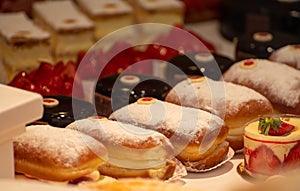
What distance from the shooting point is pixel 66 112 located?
79.8 inches

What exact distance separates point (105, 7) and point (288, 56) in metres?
1.27

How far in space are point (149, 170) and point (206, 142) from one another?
8.0 inches

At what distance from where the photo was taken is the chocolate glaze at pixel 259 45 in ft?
8.71

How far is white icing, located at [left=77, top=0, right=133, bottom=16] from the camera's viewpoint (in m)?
3.45

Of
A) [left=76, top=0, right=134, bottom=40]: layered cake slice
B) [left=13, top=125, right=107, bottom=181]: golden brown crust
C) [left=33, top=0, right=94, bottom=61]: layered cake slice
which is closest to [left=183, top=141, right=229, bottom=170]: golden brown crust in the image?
[left=13, top=125, right=107, bottom=181]: golden brown crust

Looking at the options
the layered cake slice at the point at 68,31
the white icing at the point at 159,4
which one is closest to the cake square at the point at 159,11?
the white icing at the point at 159,4

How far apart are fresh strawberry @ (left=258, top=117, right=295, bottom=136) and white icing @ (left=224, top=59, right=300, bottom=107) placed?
34cm

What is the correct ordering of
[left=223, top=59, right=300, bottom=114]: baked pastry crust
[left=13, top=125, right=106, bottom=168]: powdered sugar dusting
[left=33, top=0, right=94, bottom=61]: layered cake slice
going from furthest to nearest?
[left=33, top=0, right=94, bottom=61]: layered cake slice < [left=223, top=59, right=300, bottom=114]: baked pastry crust < [left=13, top=125, right=106, bottom=168]: powdered sugar dusting

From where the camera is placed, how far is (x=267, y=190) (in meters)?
1.00

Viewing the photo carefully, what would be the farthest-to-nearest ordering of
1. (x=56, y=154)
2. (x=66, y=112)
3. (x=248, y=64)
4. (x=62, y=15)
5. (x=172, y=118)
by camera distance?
(x=62, y=15) → (x=248, y=64) → (x=66, y=112) → (x=172, y=118) → (x=56, y=154)

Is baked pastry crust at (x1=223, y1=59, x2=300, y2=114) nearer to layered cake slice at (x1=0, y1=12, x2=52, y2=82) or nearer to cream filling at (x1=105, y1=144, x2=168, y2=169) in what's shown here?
cream filling at (x1=105, y1=144, x2=168, y2=169)

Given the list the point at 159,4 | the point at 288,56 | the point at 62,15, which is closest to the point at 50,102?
the point at 288,56

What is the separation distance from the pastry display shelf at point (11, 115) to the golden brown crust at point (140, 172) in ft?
0.88

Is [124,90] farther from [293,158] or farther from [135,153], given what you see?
[293,158]
